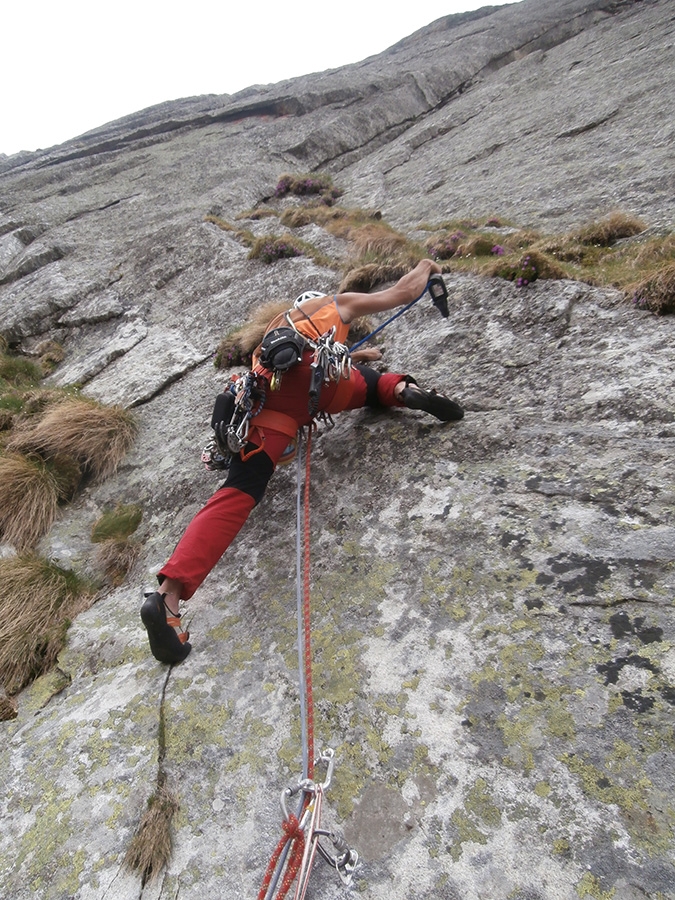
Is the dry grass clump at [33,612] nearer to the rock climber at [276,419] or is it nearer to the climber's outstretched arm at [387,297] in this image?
the rock climber at [276,419]

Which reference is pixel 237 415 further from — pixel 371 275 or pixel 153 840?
pixel 371 275

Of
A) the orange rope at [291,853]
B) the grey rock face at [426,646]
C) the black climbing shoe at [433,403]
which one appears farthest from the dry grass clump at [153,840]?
the black climbing shoe at [433,403]

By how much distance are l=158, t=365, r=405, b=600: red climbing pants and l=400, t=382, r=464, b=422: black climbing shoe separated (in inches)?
14.0

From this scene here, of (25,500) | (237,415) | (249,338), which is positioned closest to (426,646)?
(237,415)

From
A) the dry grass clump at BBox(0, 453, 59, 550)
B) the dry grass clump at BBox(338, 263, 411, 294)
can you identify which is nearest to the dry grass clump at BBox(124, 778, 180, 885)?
the dry grass clump at BBox(0, 453, 59, 550)

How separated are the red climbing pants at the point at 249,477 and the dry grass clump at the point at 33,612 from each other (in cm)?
148

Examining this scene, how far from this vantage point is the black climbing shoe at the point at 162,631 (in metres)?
3.50

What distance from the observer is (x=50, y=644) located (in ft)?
14.2

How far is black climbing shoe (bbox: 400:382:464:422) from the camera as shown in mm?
4734

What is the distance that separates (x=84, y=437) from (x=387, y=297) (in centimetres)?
441

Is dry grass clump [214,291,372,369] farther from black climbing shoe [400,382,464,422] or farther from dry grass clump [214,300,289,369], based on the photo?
black climbing shoe [400,382,464,422]

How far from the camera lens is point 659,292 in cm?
489

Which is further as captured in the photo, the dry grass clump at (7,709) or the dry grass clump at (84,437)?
the dry grass clump at (84,437)

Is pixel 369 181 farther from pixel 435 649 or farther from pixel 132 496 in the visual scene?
pixel 435 649
